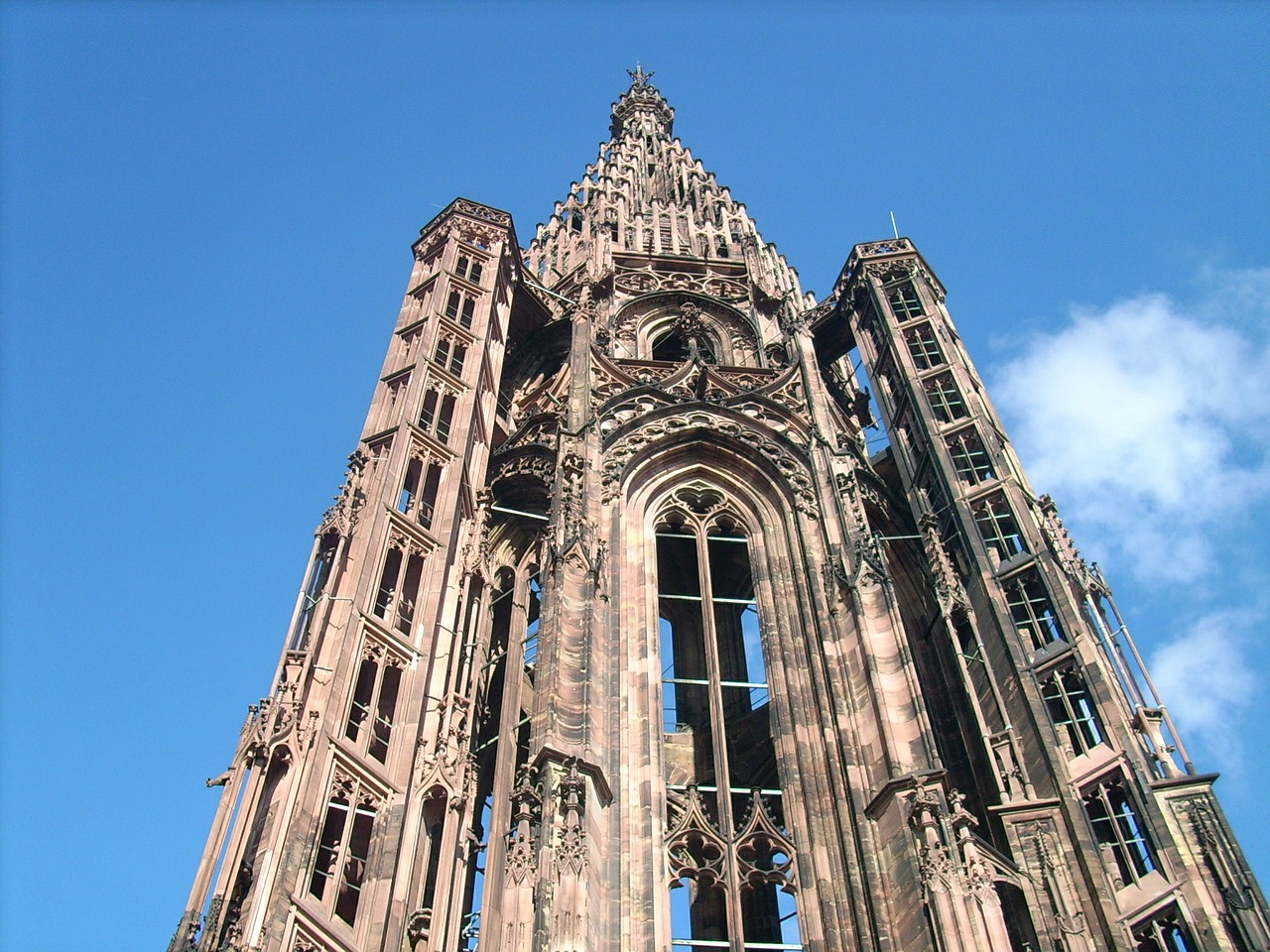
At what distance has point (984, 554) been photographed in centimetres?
2452

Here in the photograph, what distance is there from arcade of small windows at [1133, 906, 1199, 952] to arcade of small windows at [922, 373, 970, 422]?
40.1 ft

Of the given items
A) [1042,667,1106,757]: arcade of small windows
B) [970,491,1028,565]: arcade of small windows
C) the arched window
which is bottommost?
[1042,667,1106,757]: arcade of small windows

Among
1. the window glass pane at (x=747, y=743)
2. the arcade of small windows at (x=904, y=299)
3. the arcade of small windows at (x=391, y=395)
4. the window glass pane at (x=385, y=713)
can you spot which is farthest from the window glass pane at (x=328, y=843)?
the arcade of small windows at (x=904, y=299)

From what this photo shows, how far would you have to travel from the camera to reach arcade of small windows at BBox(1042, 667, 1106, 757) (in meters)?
20.8

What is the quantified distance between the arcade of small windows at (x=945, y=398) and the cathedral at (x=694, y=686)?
0.08 meters

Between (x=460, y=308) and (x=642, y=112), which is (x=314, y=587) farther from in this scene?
(x=642, y=112)

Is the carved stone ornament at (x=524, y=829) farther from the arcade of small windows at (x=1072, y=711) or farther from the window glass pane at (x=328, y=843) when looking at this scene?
the arcade of small windows at (x=1072, y=711)

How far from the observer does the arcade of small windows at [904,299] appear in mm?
32156

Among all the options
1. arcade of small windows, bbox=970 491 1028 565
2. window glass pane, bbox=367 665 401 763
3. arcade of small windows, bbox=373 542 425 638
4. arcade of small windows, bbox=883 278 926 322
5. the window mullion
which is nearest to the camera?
the window mullion

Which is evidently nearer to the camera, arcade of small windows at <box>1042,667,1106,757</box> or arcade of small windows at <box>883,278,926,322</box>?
arcade of small windows at <box>1042,667,1106,757</box>

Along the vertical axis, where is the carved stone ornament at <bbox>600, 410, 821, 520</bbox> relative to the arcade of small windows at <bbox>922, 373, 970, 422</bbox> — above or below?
below

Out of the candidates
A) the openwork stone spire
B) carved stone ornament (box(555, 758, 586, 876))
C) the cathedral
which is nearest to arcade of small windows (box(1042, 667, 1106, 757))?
the cathedral

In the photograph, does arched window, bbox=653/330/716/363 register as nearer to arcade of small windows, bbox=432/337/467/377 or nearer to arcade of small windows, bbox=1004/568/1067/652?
arcade of small windows, bbox=432/337/467/377

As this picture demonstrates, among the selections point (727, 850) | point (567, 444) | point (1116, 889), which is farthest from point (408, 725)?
point (1116, 889)
